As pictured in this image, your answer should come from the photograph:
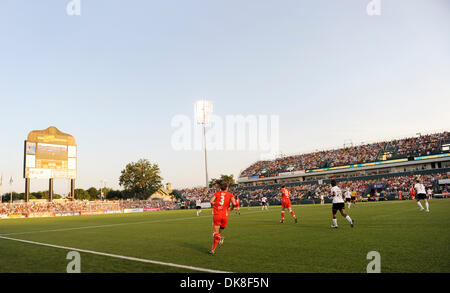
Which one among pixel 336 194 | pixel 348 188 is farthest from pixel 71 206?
pixel 336 194

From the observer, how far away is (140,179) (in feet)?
323

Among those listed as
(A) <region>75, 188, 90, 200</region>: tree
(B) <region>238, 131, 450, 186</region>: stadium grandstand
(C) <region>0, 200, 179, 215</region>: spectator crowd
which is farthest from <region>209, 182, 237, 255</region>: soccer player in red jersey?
(A) <region>75, 188, 90, 200</region>: tree

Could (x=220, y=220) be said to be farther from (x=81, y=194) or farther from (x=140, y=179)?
(x=81, y=194)

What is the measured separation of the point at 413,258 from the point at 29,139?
54.6 metres

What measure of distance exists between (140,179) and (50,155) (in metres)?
49.6

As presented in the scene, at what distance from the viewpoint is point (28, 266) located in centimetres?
684

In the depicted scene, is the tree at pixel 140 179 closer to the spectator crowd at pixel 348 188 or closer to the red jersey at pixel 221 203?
the spectator crowd at pixel 348 188

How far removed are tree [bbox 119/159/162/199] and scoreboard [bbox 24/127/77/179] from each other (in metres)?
46.8

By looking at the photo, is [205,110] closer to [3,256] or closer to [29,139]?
[29,139]

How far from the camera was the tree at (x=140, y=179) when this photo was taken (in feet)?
324

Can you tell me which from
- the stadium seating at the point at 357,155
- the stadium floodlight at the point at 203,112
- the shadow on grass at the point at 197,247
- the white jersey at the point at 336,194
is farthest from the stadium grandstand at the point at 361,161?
the shadow on grass at the point at 197,247

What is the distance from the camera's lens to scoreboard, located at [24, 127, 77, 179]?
47.4 meters

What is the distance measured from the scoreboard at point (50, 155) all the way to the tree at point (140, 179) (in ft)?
154
